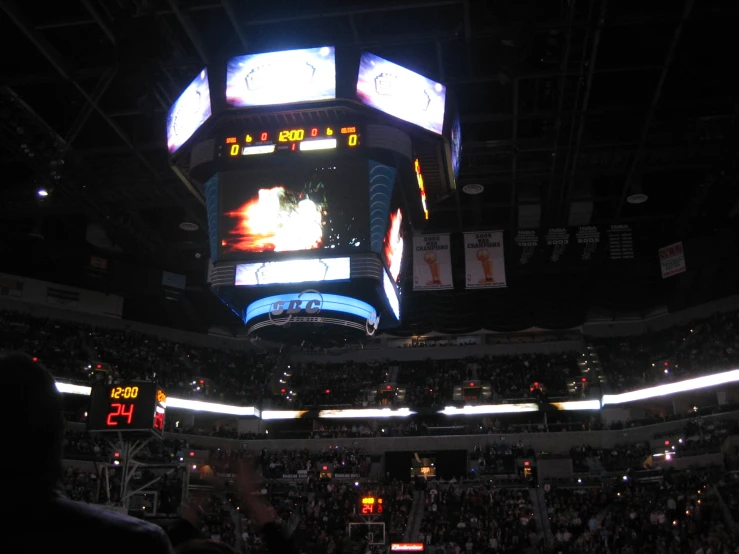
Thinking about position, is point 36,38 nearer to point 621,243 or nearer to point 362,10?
point 362,10

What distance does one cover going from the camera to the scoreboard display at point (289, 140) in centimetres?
1205

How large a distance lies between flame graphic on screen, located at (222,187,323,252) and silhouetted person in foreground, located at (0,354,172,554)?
408 inches

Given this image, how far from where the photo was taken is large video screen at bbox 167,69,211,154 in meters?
12.4

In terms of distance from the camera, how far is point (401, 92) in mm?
12297

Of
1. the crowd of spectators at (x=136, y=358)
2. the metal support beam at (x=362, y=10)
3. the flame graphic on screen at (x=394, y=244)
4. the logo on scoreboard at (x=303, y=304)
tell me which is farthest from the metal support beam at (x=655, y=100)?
the crowd of spectators at (x=136, y=358)

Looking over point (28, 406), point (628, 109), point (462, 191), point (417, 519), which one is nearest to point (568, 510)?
point (417, 519)

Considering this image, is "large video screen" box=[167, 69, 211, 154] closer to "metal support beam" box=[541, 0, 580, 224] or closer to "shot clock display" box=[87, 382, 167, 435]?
"shot clock display" box=[87, 382, 167, 435]

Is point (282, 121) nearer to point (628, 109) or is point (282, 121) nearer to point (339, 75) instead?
point (339, 75)

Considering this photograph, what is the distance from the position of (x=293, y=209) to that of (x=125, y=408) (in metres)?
5.68

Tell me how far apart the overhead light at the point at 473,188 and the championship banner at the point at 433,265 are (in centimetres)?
178

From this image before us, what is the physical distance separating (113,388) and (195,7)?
8.76m

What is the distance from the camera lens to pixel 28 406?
4.78 ft

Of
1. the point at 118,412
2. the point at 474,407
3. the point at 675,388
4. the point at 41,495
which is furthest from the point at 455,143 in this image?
the point at 474,407

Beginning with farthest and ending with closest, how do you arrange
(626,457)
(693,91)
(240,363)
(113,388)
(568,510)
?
(240,363), (626,457), (568,510), (693,91), (113,388)
